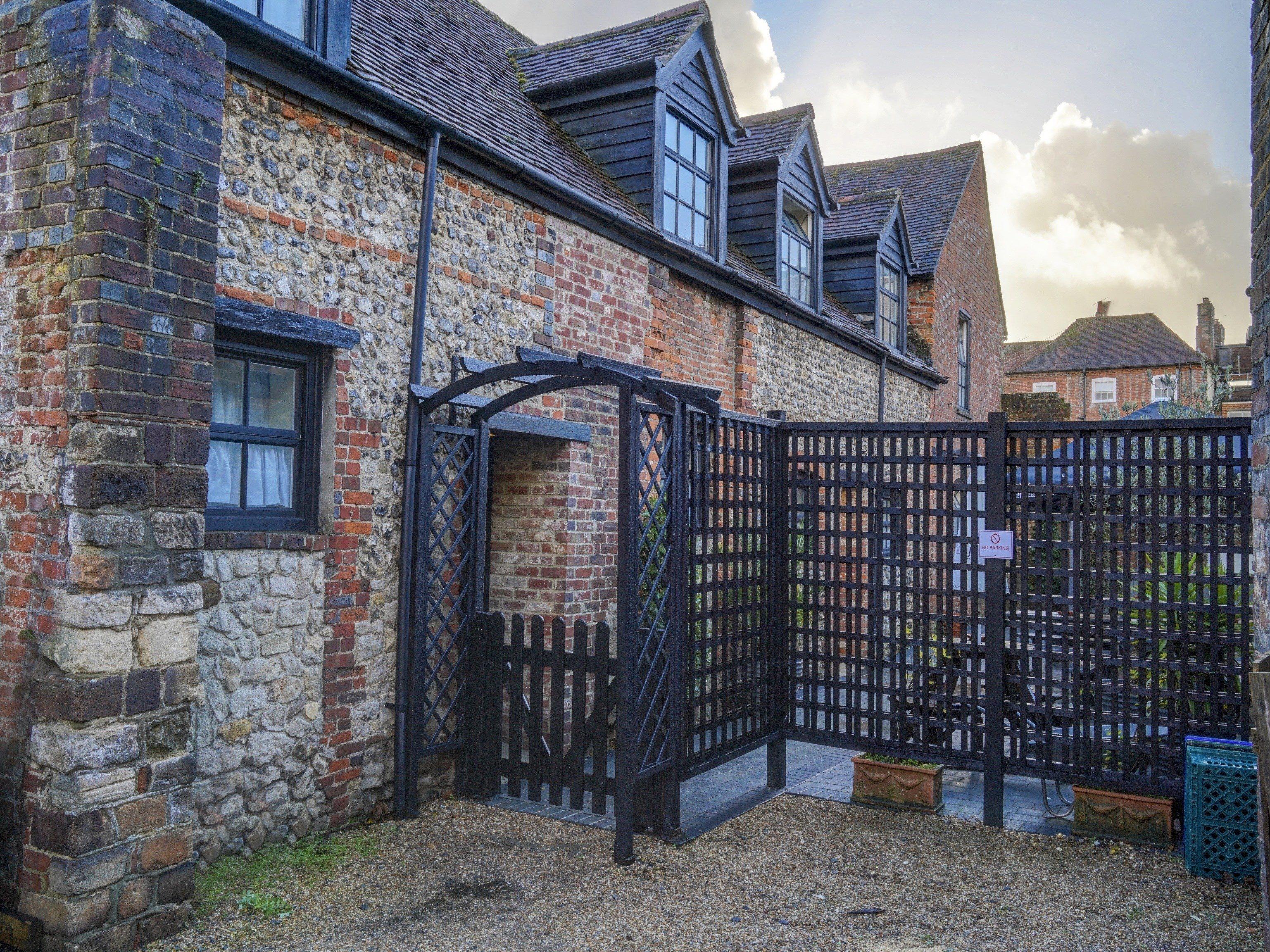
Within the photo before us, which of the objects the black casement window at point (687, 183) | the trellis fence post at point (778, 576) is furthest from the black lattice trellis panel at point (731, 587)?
the black casement window at point (687, 183)

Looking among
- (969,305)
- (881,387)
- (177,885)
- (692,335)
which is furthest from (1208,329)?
(177,885)

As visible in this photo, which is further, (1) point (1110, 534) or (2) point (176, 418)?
(1) point (1110, 534)

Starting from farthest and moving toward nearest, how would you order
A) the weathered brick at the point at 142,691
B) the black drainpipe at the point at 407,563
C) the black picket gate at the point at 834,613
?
the black drainpipe at the point at 407,563 < the black picket gate at the point at 834,613 < the weathered brick at the point at 142,691

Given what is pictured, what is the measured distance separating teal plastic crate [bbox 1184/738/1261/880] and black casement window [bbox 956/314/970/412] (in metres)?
14.8

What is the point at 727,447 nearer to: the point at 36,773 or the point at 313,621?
the point at 313,621

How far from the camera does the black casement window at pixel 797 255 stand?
12133 mm

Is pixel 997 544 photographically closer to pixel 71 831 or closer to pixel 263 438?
pixel 263 438

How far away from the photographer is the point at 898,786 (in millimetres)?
6363

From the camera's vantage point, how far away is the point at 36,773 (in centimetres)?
375

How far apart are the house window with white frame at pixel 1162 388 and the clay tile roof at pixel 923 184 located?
33.7 feet

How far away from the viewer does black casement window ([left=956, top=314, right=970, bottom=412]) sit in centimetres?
1934

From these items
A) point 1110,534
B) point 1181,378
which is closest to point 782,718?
point 1110,534

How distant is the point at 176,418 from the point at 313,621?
161 cm

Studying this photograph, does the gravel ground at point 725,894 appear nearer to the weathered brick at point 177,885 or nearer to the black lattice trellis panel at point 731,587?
the weathered brick at point 177,885
